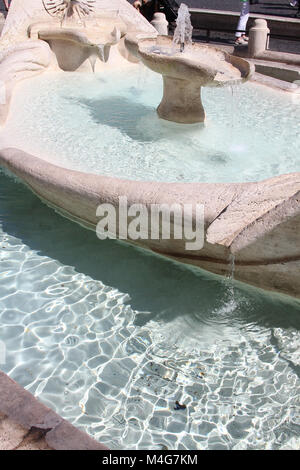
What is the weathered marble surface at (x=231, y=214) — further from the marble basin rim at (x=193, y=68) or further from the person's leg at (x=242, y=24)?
the person's leg at (x=242, y=24)

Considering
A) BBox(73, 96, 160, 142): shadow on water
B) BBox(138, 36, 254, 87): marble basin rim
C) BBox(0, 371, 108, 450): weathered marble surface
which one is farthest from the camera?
BBox(73, 96, 160, 142): shadow on water

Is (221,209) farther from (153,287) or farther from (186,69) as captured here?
(186,69)

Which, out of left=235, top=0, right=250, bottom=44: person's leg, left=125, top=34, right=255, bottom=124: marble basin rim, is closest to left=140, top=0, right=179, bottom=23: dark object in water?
left=235, top=0, right=250, bottom=44: person's leg

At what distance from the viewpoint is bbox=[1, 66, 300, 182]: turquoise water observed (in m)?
4.06

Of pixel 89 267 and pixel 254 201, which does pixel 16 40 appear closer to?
pixel 89 267

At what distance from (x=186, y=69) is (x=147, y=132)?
72 cm

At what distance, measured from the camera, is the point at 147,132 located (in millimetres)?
4777

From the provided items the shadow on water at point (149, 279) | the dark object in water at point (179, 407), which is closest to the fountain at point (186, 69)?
the shadow on water at point (149, 279)

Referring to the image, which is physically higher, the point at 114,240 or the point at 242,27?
the point at 242,27

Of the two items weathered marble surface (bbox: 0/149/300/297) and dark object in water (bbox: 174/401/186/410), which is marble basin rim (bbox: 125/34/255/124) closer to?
weathered marble surface (bbox: 0/149/300/297)

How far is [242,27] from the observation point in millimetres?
8922

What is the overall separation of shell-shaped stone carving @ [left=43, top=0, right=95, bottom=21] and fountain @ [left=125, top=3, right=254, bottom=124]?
6.25 feet

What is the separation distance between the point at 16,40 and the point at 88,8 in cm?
125

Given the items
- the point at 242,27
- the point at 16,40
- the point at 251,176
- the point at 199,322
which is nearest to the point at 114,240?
the point at 199,322
